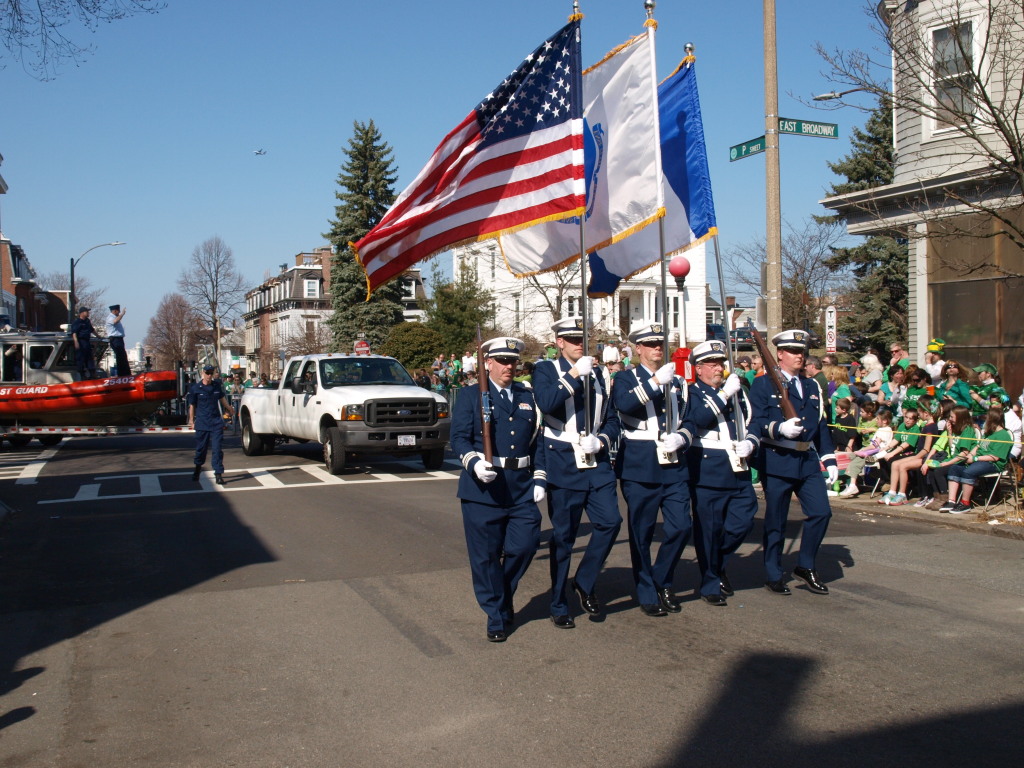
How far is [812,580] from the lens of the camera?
7.55 metres

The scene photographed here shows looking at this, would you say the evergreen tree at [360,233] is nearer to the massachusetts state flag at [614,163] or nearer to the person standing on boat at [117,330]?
the person standing on boat at [117,330]

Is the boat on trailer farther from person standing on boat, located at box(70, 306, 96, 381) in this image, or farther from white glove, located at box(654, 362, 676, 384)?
white glove, located at box(654, 362, 676, 384)

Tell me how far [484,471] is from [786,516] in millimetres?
2785

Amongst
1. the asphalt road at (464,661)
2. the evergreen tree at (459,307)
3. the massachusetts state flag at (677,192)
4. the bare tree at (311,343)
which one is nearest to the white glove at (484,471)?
the asphalt road at (464,661)

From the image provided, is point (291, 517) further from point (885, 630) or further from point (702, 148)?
point (885, 630)

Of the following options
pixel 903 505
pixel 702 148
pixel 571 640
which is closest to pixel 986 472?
pixel 903 505

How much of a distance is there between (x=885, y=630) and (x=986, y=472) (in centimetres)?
570

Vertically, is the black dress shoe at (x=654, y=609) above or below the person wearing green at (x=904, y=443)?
below

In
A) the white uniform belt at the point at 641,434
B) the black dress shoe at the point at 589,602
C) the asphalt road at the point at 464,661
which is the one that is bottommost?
the asphalt road at the point at 464,661

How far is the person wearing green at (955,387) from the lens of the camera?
12.9 meters

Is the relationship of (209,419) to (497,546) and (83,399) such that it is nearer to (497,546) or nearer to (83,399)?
(83,399)

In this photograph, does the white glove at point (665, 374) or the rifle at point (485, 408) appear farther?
the white glove at point (665, 374)

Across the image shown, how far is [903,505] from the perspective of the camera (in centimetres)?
1222

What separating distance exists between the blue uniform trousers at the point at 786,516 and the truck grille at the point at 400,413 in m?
9.73
